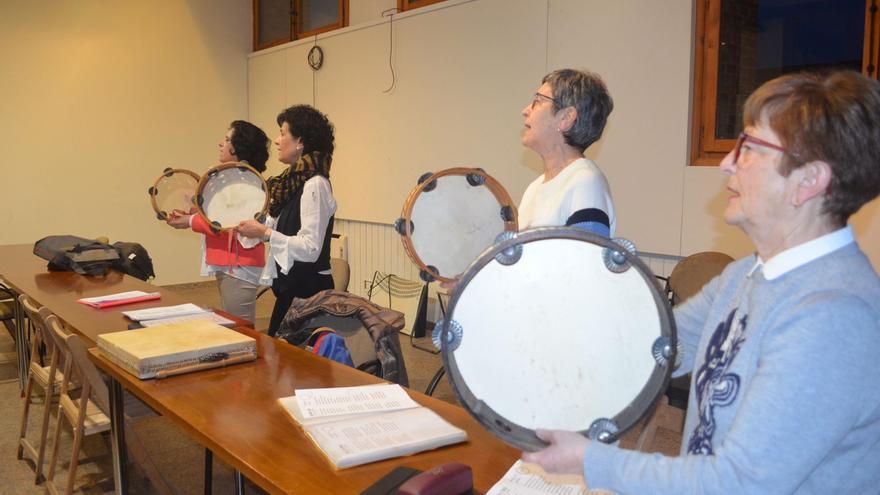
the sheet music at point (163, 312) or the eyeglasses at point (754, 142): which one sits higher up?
the eyeglasses at point (754, 142)

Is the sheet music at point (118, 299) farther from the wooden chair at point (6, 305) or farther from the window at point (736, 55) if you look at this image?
the window at point (736, 55)

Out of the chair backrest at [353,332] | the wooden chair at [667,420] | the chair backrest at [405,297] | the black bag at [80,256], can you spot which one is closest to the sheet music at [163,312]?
the chair backrest at [353,332]

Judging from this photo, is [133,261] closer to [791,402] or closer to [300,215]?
[300,215]

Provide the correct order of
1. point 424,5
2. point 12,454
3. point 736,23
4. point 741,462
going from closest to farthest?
point 741,462
point 12,454
point 736,23
point 424,5

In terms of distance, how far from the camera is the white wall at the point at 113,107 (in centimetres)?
652

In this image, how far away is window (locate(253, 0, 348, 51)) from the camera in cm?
677

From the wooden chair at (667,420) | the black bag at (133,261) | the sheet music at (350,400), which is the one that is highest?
the black bag at (133,261)

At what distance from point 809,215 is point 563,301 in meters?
0.38

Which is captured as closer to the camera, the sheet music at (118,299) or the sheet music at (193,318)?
the sheet music at (193,318)

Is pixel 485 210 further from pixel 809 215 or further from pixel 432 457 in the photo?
pixel 809 215

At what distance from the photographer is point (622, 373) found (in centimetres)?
107

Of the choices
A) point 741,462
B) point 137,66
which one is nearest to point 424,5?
point 137,66

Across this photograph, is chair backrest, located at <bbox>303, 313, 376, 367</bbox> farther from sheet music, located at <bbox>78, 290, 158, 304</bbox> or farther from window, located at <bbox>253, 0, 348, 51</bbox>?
window, located at <bbox>253, 0, 348, 51</bbox>

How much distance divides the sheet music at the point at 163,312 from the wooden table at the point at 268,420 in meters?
0.06
